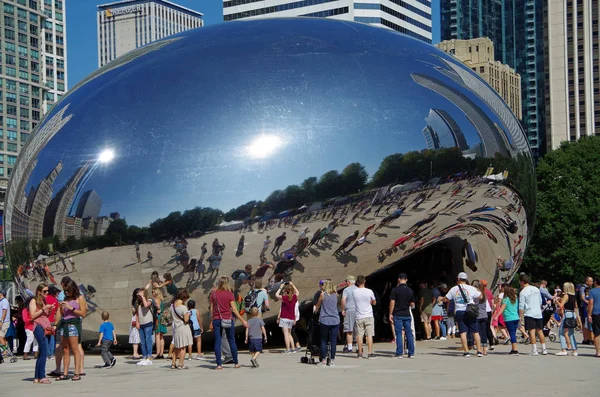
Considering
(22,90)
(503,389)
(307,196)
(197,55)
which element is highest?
(22,90)

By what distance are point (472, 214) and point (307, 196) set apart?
11.2 feet

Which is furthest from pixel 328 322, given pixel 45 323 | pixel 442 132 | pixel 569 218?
pixel 569 218

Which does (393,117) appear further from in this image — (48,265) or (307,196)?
(48,265)

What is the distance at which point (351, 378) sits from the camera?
11828mm

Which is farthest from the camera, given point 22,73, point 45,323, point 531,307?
point 22,73

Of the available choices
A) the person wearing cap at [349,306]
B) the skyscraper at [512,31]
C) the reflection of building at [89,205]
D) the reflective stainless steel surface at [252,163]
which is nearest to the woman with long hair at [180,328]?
the reflective stainless steel surface at [252,163]

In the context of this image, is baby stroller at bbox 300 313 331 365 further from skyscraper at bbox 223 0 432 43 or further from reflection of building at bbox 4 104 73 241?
skyscraper at bbox 223 0 432 43

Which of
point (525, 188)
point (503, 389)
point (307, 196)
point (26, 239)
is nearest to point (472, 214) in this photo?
point (525, 188)

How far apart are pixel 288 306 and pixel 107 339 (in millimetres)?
2920

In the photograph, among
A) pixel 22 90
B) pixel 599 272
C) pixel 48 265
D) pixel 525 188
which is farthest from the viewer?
pixel 22 90

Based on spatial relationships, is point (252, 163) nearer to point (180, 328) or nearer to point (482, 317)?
point (180, 328)

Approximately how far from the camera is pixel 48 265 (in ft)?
51.2

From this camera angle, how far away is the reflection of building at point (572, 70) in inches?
5133

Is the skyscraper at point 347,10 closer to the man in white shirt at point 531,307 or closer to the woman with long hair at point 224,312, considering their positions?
the man in white shirt at point 531,307
